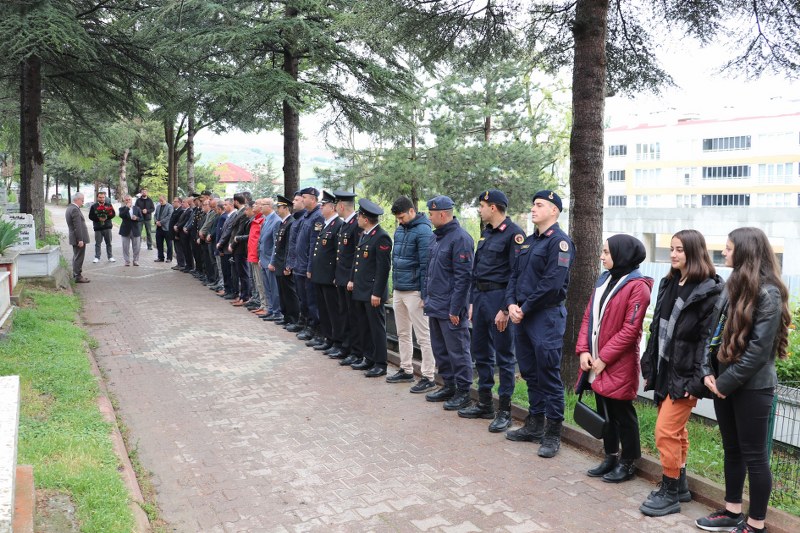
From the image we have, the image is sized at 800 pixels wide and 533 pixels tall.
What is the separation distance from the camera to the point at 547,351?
5.52 meters

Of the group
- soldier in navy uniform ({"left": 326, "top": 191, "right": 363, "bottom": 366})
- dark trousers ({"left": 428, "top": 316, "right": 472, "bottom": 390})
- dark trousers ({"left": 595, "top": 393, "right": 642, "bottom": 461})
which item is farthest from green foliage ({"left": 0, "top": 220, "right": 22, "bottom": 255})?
dark trousers ({"left": 595, "top": 393, "right": 642, "bottom": 461})

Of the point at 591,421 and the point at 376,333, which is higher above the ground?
the point at 376,333

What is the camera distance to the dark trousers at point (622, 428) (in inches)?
196

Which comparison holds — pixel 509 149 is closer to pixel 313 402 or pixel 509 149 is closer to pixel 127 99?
pixel 127 99

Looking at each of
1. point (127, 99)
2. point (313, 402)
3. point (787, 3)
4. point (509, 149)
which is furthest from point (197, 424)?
point (509, 149)

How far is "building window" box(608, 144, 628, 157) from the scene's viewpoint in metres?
68.4

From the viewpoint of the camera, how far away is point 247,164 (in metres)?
119

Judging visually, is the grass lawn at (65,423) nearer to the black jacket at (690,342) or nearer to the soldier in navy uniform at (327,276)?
the soldier in navy uniform at (327,276)

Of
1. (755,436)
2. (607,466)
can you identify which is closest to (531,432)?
(607,466)

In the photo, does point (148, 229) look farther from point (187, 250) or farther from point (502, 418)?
point (502, 418)

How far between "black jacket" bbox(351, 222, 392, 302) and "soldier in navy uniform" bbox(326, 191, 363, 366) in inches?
14.5

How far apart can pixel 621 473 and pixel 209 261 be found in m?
11.9

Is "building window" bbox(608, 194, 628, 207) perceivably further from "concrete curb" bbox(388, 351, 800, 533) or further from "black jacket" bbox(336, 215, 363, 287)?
"concrete curb" bbox(388, 351, 800, 533)

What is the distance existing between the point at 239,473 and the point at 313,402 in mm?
1840
